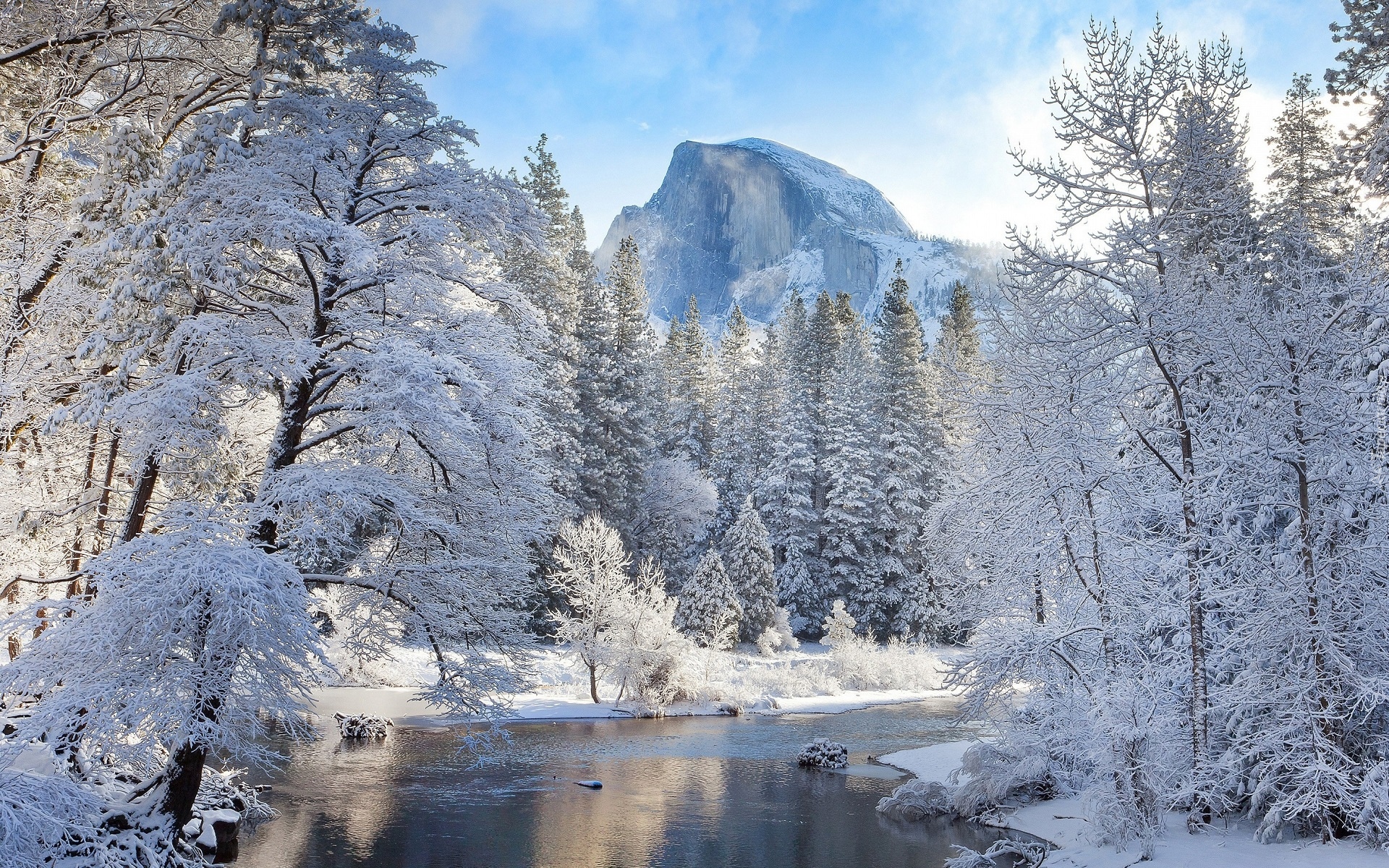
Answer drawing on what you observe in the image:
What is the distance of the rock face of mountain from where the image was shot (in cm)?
14350

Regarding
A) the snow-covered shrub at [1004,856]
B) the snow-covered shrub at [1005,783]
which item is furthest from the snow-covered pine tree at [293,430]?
the snow-covered shrub at [1005,783]

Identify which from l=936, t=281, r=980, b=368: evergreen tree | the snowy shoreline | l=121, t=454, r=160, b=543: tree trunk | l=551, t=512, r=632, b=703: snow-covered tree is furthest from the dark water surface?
l=936, t=281, r=980, b=368: evergreen tree

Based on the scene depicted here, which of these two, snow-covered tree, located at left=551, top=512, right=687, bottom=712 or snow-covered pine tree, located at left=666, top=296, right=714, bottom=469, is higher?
snow-covered pine tree, located at left=666, top=296, right=714, bottom=469

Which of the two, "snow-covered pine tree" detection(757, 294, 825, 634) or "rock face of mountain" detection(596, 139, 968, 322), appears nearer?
"snow-covered pine tree" detection(757, 294, 825, 634)

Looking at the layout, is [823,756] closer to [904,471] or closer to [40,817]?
[40,817]

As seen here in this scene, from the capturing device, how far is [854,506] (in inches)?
1513

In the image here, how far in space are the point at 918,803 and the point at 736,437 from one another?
2979 centimetres

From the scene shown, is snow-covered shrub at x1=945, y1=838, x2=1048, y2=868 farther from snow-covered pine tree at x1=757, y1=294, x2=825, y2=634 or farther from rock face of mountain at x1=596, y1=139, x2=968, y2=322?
rock face of mountain at x1=596, y1=139, x2=968, y2=322

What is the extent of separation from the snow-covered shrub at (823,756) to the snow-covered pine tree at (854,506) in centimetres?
1911

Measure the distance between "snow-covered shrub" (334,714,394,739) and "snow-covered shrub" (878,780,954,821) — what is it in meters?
12.4

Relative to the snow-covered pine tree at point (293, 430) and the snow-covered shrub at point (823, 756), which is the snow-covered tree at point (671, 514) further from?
the snow-covered pine tree at point (293, 430)

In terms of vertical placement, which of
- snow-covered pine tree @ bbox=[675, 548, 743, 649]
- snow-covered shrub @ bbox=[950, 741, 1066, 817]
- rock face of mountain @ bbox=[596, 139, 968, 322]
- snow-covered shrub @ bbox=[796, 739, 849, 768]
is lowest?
snow-covered shrub @ bbox=[796, 739, 849, 768]

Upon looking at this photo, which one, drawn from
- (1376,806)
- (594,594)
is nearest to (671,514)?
(594,594)

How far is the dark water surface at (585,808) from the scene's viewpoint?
38.4 feet
